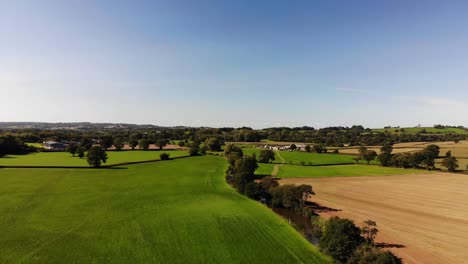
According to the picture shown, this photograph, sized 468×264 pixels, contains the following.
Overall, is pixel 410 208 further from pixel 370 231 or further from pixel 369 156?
pixel 369 156

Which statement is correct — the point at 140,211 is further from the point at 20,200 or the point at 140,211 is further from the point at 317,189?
the point at 317,189

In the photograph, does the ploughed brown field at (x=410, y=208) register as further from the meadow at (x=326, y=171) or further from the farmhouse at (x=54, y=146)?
the farmhouse at (x=54, y=146)

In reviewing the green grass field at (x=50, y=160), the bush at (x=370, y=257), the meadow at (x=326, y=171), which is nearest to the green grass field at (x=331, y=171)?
the meadow at (x=326, y=171)

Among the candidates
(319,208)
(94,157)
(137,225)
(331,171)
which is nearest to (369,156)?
(331,171)

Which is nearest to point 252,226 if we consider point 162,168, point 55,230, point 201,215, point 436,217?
point 201,215

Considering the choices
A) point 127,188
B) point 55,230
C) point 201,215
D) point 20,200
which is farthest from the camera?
point 127,188

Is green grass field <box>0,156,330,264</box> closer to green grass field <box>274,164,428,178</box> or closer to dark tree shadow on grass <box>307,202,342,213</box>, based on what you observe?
dark tree shadow on grass <box>307,202,342,213</box>

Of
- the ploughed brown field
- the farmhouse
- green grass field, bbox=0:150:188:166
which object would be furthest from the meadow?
the farmhouse
